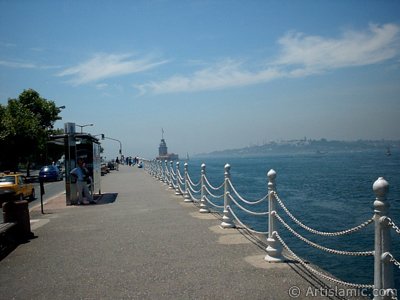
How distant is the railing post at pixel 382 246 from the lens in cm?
398

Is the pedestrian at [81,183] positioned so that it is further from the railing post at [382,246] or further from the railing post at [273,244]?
the railing post at [382,246]

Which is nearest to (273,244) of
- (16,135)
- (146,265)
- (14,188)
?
(146,265)

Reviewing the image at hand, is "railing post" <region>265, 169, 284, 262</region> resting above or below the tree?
below

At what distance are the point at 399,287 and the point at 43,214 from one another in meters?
11.2

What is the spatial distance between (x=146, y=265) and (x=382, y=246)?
12.5 ft

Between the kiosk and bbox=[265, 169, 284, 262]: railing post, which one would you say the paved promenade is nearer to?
bbox=[265, 169, 284, 262]: railing post

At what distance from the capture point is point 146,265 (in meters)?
6.49

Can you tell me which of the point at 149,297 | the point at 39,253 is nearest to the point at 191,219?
the point at 39,253

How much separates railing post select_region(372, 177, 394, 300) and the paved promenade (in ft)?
3.39

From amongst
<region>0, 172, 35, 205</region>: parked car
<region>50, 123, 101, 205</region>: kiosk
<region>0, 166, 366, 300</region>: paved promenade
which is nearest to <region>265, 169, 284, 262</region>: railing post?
<region>0, 166, 366, 300</region>: paved promenade

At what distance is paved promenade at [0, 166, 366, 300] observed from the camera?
17.4 ft

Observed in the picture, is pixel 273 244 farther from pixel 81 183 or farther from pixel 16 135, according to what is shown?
pixel 16 135

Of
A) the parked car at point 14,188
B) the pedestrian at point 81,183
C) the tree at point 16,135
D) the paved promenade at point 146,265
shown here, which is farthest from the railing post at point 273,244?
the tree at point 16,135

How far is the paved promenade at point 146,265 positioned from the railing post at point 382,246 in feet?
3.39
